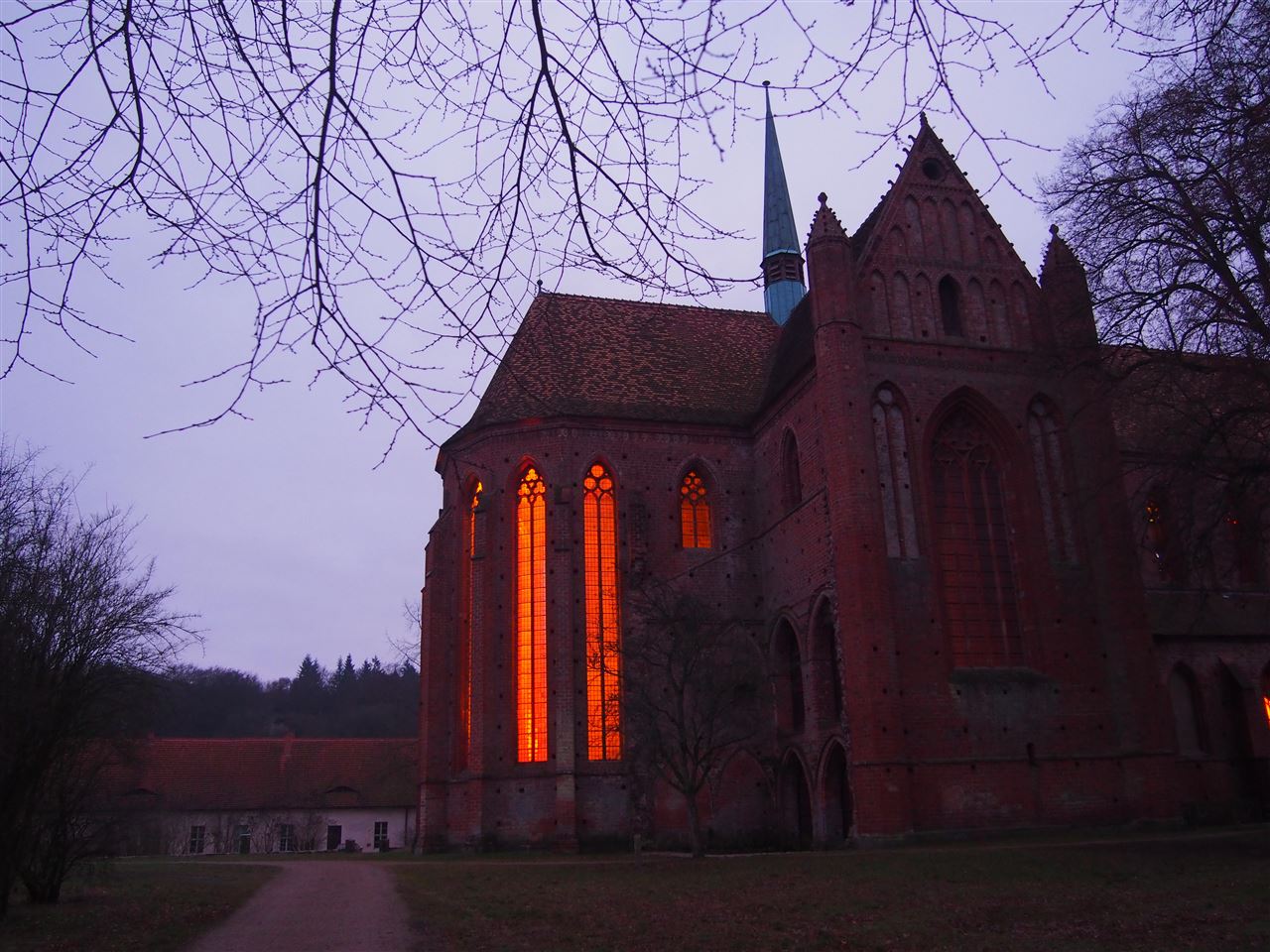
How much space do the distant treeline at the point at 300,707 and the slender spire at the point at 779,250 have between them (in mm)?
37892

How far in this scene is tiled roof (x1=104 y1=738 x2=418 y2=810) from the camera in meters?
47.4

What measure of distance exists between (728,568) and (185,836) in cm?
2874

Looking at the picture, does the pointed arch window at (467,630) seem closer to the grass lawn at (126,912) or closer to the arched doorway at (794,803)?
the grass lawn at (126,912)

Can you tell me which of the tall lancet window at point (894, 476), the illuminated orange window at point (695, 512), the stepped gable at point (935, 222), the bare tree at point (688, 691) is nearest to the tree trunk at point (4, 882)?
the bare tree at point (688, 691)

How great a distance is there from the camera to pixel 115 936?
43.1 feet

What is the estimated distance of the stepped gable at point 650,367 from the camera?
106ft

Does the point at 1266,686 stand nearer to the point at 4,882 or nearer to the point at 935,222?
the point at 935,222

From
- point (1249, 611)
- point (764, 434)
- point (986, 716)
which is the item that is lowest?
point (986, 716)

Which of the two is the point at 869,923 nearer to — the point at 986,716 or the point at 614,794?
the point at 986,716

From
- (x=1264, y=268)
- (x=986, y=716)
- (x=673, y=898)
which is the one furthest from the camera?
(x=986, y=716)

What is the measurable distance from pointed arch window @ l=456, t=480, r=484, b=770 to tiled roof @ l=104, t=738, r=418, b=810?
16.9 m

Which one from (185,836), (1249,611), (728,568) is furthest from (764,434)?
(185,836)

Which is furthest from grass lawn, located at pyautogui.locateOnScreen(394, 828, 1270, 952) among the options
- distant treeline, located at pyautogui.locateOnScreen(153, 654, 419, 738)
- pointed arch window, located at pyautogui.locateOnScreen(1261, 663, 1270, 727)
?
distant treeline, located at pyautogui.locateOnScreen(153, 654, 419, 738)

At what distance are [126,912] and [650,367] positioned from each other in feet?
74.3
